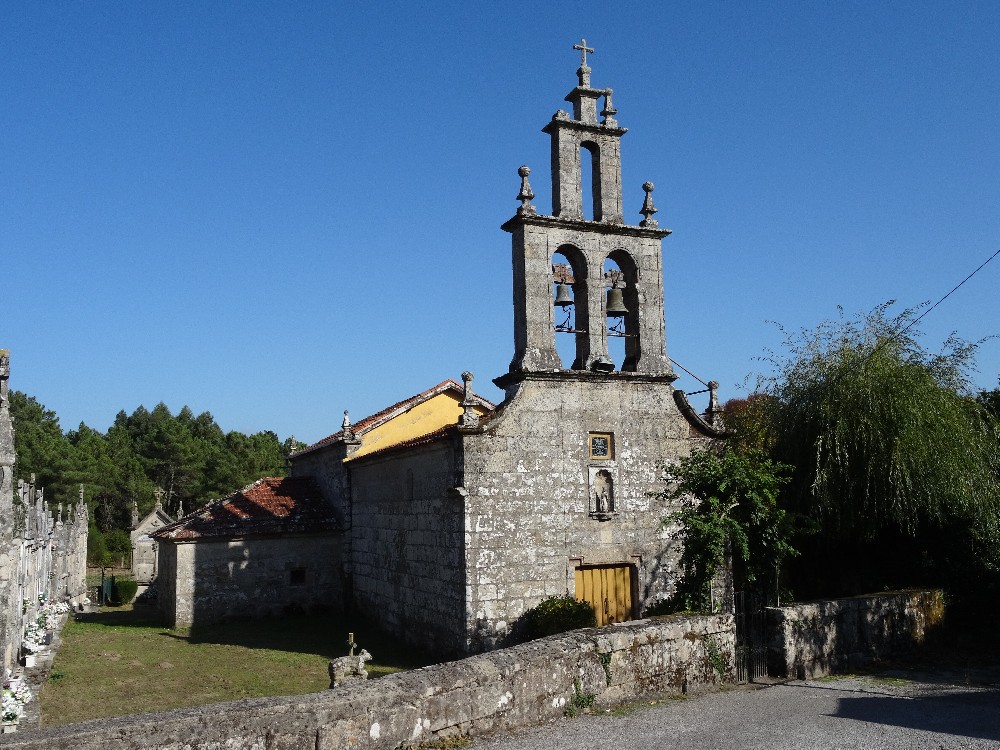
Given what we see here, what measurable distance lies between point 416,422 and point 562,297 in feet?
29.4

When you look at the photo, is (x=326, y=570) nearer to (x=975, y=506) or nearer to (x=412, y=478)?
(x=412, y=478)

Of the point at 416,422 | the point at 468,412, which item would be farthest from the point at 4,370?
the point at 416,422

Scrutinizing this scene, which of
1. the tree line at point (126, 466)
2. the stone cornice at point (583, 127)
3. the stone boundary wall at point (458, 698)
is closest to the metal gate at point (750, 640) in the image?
the stone boundary wall at point (458, 698)

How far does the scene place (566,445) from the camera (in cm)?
1537

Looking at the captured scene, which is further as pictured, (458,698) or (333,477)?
(333,477)

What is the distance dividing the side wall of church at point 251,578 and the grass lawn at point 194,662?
443 millimetres

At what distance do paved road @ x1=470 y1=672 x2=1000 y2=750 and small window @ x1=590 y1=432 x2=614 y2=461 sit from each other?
5763mm

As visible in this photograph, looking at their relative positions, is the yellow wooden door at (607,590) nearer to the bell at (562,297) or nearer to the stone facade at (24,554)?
the bell at (562,297)

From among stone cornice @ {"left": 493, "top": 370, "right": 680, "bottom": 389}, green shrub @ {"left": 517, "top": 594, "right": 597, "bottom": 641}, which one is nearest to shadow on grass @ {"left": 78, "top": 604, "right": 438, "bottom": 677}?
green shrub @ {"left": 517, "top": 594, "right": 597, "bottom": 641}

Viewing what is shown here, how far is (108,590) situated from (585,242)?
2386cm

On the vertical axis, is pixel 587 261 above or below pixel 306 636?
above

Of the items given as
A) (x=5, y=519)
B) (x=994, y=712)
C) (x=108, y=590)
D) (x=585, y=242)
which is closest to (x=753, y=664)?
(x=994, y=712)

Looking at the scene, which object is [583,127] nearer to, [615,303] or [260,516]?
[615,303]

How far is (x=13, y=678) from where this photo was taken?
42.7ft
